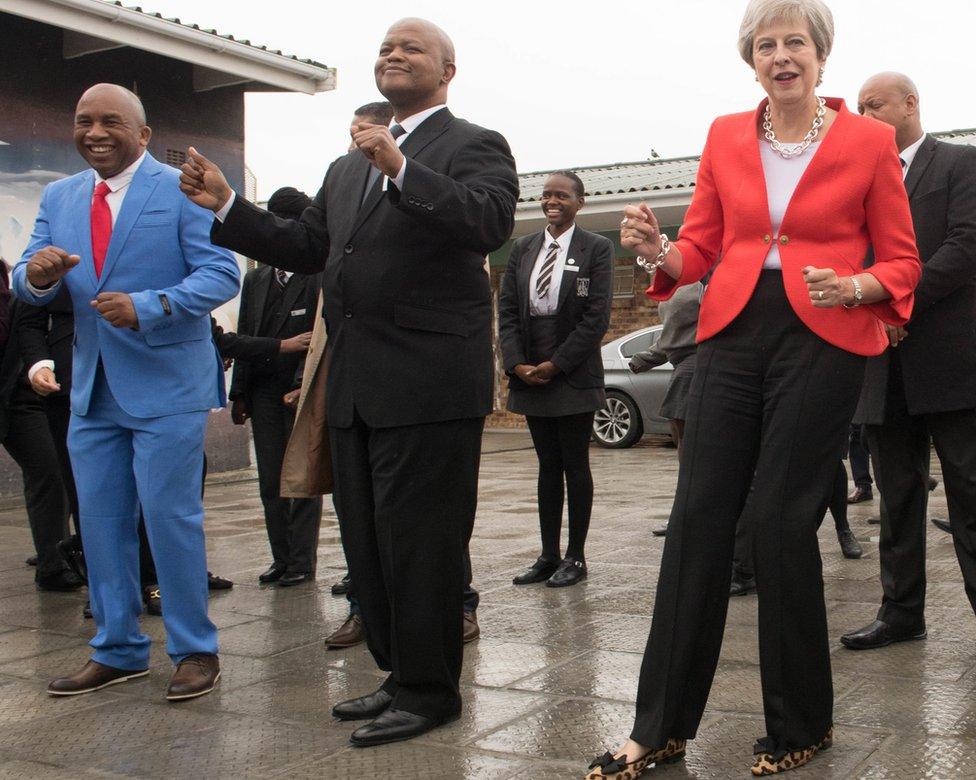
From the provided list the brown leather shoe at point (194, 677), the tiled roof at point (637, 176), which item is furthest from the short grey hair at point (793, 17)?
the tiled roof at point (637, 176)

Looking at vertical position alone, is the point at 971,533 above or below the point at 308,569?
above

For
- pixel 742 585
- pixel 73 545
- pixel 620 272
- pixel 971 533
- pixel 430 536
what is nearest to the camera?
pixel 430 536

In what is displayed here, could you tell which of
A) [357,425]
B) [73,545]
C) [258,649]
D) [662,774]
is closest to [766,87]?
[357,425]

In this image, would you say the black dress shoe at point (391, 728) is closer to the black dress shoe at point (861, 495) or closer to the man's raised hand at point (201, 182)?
the man's raised hand at point (201, 182)

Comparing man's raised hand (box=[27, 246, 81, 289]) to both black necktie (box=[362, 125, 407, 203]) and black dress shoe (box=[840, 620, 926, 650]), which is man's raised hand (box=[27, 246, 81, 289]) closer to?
black necktie (box=[362, 125, 407, 203])

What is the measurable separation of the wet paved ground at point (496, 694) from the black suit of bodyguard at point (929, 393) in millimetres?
305

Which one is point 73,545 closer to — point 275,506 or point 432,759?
point 275,506

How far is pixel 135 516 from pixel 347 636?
3.16 ft

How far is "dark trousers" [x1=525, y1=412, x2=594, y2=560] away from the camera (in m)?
6.20

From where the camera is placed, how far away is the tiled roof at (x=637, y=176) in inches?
699

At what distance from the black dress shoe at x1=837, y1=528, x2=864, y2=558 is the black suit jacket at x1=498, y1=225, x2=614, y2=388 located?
5.49ft

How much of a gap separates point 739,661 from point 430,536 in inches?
55.3

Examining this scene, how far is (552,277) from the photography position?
20.8 ft

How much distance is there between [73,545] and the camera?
6.17 m
